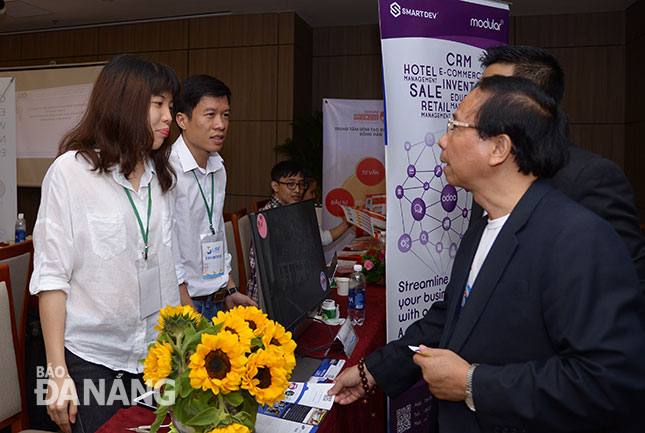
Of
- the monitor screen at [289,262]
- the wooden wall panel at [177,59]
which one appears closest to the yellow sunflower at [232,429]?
the monitor screen at [289,262]

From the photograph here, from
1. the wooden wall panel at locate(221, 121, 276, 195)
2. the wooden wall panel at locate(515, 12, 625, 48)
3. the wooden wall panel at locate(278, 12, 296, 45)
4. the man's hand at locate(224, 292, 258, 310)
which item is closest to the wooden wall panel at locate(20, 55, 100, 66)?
the wooden wall panel at locate(221, 121, 276, 195)

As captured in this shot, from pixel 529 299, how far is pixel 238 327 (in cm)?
61

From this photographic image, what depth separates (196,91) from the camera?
89.4 inches

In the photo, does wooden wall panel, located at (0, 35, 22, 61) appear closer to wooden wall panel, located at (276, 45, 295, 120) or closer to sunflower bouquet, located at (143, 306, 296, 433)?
wooden wall panel, located at (276, 45, 295, 120)

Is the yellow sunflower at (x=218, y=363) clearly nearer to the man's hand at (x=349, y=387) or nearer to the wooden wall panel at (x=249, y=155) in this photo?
the man's hand at (x=349, y=387)

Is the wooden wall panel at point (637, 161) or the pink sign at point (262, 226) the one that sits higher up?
the wooden wall panel at point (637, 161)

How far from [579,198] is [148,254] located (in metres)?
1.28

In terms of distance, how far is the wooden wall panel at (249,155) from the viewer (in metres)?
6.55

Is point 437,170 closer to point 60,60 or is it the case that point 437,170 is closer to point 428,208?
point 428,208

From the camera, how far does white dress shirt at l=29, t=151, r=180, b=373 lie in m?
1.41

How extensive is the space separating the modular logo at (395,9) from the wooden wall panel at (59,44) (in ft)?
21.1

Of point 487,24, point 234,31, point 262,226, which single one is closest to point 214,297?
point 262,226

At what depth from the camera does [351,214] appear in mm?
3146

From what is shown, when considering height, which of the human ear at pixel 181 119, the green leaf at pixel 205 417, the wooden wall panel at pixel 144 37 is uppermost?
the wooden wall panel at pixel 144 37
